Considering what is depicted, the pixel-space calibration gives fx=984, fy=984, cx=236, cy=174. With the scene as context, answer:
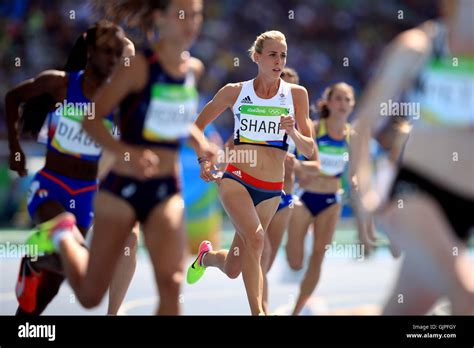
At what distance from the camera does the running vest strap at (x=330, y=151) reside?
9172 mm

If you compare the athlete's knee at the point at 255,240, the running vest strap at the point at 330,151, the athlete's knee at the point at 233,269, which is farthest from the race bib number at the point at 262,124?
the running vest strap at the point at 330,151

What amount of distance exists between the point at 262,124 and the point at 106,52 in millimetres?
1382

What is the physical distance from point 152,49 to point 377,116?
1481mm

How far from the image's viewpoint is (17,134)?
681cm

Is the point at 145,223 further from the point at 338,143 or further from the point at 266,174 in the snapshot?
the point at 338,143

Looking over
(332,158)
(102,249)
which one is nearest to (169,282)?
(102,249)

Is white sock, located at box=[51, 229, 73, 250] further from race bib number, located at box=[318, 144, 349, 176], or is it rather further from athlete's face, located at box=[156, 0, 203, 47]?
race bib number, located at box=[318, 144, 349, 176]

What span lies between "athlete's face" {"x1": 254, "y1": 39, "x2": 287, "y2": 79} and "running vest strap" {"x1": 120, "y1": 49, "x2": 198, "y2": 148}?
6.57 feet

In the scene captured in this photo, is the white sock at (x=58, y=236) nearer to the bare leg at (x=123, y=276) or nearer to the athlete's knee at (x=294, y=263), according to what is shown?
the bare leg at (x=123, y=276)

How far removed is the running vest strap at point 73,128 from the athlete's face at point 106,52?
0.17m

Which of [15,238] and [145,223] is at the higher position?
[145,223]

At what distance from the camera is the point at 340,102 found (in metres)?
9.20

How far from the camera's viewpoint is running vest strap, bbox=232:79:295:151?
7277mm
